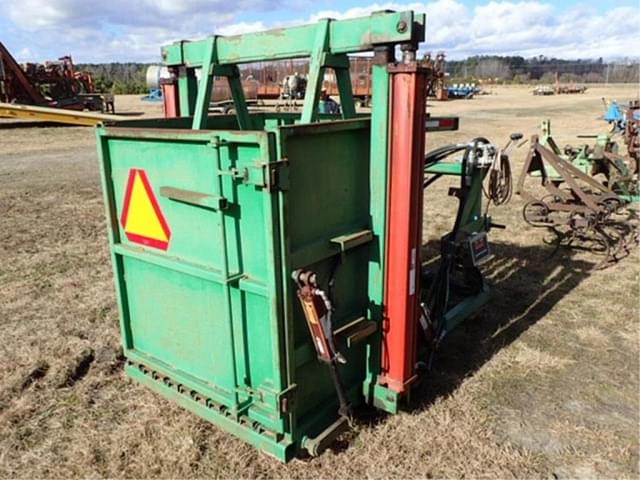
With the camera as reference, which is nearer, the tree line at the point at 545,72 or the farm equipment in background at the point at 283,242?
the farm equipment in background at the point at 283,242

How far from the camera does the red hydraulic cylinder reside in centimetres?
233

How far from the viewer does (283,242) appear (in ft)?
7.11

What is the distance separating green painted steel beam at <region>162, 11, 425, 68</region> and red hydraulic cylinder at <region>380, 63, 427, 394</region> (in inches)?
5.9

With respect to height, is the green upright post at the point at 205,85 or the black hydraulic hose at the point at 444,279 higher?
the green upright post at the point at 205,85

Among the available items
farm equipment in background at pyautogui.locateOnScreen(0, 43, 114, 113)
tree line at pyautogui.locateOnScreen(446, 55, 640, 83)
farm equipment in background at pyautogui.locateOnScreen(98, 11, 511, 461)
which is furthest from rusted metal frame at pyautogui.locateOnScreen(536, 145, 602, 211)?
tree line at pyautogui.locateOnScreen(446, 55, 640, 83)

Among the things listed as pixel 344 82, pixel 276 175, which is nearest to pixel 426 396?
pixel 276 175

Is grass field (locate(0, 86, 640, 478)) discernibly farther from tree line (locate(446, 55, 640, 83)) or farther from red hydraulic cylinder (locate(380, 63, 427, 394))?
tree line (locate(446, 55, 640, 83))

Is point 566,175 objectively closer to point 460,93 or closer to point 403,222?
point 403,222

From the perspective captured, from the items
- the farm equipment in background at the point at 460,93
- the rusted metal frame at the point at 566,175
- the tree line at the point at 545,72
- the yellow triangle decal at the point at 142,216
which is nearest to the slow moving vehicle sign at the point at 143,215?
the yellow triangle decal at the point at 142,216

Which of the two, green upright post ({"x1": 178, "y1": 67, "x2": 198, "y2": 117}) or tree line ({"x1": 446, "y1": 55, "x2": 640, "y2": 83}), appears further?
tree line ({"x1": 446, "y1": 55, "x2": 640, "y2": 83})

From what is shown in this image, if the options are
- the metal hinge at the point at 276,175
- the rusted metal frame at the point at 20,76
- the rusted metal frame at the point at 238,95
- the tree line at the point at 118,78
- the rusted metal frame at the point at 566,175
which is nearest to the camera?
the metal hinge at the point at 276,175

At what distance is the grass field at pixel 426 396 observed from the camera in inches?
99.4

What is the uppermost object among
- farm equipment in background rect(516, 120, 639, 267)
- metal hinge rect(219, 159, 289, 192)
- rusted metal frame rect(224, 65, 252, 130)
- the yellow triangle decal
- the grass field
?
rusted metal frame rect(224, 65, 252, 130)

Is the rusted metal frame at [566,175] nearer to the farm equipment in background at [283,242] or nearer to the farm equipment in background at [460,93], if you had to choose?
the farm equipment in background at [283,242]
